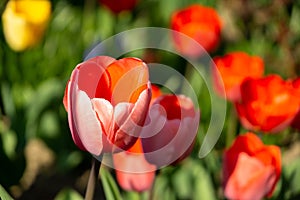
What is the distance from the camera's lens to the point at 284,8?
2480mm

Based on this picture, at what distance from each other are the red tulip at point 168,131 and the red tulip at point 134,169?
0.10ft

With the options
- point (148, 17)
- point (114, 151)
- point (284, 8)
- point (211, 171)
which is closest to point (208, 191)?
point (211, 171)

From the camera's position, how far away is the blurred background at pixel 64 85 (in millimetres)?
1572

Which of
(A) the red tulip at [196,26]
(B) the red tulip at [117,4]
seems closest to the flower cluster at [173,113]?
(A) the red tulip at [196,26]

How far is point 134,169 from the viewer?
3.97 feet

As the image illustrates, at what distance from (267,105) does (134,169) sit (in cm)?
38

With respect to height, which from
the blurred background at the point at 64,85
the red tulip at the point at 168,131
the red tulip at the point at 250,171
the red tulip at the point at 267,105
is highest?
the red tulip at the point at 168,131

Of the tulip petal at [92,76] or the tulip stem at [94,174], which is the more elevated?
the tulip petal at [92,76]

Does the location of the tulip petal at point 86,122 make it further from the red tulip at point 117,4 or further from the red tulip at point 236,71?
the red tulip at point 117,4

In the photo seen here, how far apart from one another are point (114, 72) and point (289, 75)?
1209 millimetres

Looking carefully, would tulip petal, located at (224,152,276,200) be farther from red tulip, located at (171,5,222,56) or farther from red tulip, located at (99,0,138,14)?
red tulip, located at (99,0,138,14)

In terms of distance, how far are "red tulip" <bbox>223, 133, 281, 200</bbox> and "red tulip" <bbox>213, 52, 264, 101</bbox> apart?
0.35m

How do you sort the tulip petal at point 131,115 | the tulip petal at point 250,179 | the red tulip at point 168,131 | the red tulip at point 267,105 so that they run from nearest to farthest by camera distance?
1. the tulip petal at point 131,115
2. the red tulip at point 168,131
3. the tulip petal at point 250,179
4. the red tulip at point 267,105

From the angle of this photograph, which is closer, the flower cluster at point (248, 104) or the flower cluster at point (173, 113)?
the flower cluster at point (173, 113)
